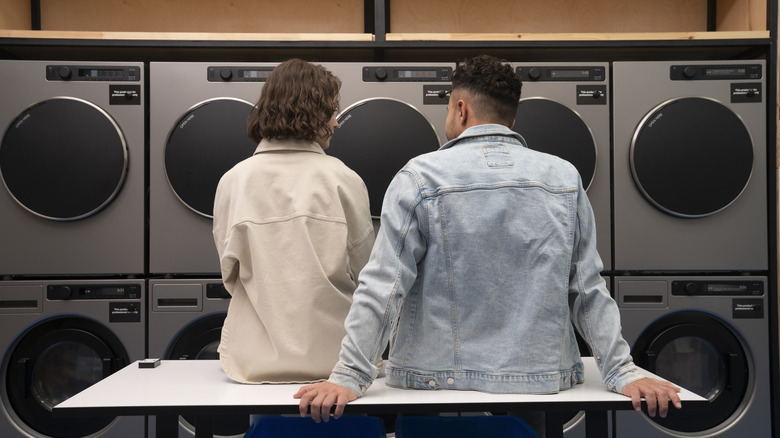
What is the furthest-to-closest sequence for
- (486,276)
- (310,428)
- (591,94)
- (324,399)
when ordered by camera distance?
1. (591,94)
2. (310,428)
3. (486,276)
4. (324,399)

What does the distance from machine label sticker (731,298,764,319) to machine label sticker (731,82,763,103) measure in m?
0.76

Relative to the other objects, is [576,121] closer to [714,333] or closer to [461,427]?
[714,333]

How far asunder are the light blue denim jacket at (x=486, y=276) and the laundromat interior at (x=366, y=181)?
1.10 m

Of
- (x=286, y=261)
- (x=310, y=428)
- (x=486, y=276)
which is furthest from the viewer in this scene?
(x=310, y=428)

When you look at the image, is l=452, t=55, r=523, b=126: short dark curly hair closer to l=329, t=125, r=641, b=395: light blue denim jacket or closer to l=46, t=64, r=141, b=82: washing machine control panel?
l=329, t=125, r=641, b=395: light blue denim jacket

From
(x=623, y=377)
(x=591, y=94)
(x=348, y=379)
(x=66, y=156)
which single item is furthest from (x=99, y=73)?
(x=623, y=377)

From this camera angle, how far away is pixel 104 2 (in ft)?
9.48

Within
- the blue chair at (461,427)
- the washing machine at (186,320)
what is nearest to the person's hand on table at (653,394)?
the blue chair at (461,427)

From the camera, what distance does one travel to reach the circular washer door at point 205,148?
91.1 inches

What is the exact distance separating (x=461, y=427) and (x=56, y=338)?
64.1 inches

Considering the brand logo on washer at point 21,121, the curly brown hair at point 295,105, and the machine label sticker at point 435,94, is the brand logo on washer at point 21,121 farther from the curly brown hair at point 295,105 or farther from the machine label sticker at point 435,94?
the machine label sticker at point 435,94

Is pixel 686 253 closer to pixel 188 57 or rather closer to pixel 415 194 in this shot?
pixel 415 194

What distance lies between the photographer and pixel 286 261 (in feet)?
4.75

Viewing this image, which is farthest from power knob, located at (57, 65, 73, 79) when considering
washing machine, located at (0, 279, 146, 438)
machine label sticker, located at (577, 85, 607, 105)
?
machine label sticker, located at (577, 85, 607, 105)
